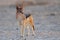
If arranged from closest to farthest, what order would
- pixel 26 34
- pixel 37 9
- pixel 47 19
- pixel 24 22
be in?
pixel 24 22 → pixel 26 34 → pixel 47 19 → pixel 37 9

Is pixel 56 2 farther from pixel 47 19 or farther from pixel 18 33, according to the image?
pixel 18 33

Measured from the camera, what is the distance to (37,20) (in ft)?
27.8

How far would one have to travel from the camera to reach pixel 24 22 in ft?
19.1

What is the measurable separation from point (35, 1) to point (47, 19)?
11.0 feet

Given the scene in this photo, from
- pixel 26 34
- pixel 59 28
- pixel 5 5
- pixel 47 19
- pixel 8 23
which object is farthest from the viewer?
pixel 5 5

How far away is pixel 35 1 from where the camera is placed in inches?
470

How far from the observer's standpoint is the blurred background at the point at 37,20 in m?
6.25

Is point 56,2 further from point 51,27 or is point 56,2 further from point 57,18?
point 51,27

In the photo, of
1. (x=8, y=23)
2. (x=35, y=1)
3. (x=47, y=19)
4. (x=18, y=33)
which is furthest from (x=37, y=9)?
(x=18, y=33)

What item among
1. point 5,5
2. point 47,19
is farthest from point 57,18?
point 5,5

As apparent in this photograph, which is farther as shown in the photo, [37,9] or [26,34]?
[37,9]

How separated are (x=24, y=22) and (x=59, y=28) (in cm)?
161

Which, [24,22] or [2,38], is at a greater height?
[24,22]

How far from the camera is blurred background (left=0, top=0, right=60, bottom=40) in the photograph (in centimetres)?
625
